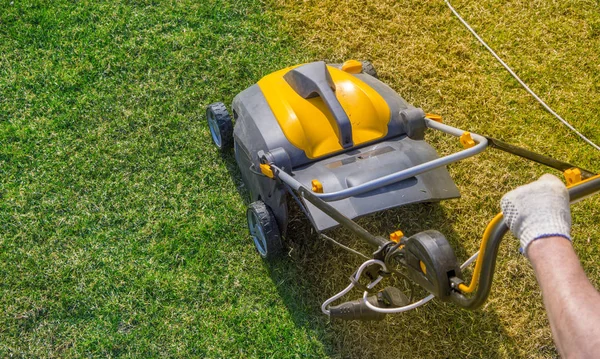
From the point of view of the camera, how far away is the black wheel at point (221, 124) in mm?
2998

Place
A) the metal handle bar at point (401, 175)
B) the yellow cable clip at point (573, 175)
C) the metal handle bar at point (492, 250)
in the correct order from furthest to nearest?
the metal handle bar at point (401, 175), the yellow cable clip at point (573, 175), the metal handle bar at point (492, 250)

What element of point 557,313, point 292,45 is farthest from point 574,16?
point 557,313

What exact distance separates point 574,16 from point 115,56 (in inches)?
107

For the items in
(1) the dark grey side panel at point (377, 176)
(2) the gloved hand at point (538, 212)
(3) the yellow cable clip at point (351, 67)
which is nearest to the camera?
(2) the gloved hand at point (538, 212)

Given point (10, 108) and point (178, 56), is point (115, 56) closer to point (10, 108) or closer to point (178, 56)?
point (178, 56)

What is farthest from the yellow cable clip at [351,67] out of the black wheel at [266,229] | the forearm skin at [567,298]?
the forearm skin at [567,298]

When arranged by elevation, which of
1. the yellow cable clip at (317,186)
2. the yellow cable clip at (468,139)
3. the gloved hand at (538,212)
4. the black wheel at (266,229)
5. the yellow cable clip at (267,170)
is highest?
the gloved hand at (538,212)

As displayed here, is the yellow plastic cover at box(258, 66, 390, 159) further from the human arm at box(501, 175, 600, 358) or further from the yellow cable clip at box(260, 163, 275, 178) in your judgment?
the human arm at box(501, 175, 600, 358)

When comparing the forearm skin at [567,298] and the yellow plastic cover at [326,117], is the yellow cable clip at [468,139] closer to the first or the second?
the yellow plastic cover at [326,117]

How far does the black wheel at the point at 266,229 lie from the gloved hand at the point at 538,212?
4.03ft

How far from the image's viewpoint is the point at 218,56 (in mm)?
3500

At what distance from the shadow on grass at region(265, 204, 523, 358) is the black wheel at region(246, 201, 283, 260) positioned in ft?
0.53

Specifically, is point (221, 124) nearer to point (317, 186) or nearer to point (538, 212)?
point (317, 186)

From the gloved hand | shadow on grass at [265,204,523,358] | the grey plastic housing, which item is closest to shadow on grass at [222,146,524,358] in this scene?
shadow on grass at [265,204,523,358]
